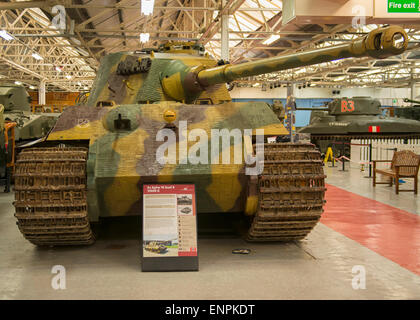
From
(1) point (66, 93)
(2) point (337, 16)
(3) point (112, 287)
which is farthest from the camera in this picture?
(1) point (66, 93)

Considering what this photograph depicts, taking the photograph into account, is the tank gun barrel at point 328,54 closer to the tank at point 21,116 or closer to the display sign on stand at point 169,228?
the display sign on stand at point 169,228

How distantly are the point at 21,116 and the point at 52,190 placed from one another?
9216 millimetres

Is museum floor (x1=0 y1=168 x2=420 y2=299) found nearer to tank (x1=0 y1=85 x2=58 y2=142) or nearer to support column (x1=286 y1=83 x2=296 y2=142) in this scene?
tank (x1=0 y1=85 x2=58 y2=142)

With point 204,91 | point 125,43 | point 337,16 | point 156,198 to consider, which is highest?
point 125,43

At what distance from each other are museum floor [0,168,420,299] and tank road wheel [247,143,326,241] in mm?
461

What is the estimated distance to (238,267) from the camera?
15.9ft

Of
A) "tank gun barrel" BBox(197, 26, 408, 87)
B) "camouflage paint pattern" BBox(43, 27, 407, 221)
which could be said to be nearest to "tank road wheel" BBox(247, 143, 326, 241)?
"camouflage paint pattern" BBox(43, 27, 407, 221)

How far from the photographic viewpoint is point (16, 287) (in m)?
4.26

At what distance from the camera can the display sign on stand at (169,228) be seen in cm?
475

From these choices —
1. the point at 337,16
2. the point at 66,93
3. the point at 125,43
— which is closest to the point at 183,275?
the point at 337,16

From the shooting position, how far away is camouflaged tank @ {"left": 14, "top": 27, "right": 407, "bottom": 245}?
185 inches

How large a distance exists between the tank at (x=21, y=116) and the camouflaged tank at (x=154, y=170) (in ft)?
26.5
